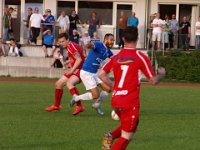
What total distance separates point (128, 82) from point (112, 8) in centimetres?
2953

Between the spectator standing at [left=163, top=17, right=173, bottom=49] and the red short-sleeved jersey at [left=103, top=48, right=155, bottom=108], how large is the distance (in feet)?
83.7

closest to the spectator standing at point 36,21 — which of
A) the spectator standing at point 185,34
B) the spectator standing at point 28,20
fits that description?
the spectator standing at point 28,20

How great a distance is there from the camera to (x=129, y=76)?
29.9 feet

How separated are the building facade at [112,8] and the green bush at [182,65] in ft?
14.4

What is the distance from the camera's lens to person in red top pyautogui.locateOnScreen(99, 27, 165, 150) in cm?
905

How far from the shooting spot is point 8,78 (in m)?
31.2

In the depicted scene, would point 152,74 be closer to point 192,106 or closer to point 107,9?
point 192,106

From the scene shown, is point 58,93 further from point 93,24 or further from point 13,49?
point 93,24

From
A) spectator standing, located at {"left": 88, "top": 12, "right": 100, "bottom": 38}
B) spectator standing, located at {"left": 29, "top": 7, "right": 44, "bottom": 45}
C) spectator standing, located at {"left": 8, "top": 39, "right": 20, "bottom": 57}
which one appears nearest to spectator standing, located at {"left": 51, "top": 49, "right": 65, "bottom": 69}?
spectator standing, located at {"left": 29, "top": 7, "right": 44, "bottom": 45}

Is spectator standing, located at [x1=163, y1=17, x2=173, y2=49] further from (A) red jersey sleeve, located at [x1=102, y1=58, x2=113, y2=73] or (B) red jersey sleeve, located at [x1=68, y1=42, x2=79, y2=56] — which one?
(A) red jersey sleeve, located at [x1=102, y1=58, x2=113, y2=73]

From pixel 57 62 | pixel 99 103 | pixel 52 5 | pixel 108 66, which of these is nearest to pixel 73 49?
pixel 99 103

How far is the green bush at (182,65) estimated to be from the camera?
3259cm

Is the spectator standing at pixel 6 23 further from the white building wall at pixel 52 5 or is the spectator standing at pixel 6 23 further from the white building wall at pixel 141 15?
the white building wall at pixel 141 15

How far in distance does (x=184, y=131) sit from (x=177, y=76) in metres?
20.0
